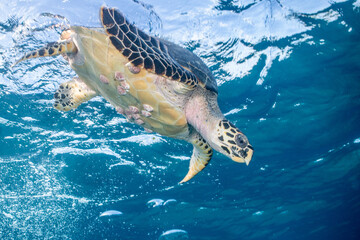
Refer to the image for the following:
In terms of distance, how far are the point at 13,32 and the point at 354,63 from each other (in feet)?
34.2

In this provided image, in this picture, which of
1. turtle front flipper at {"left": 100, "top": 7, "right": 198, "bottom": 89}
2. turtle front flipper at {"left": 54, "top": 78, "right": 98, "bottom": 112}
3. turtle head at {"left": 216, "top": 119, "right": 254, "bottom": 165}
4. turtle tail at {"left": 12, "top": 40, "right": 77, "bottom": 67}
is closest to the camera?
turtle front flipper at {"left": 100, "top": 7, "right": 198, "bottom": 89}

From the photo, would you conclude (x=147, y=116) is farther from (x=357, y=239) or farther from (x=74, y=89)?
(x=357, y=239)

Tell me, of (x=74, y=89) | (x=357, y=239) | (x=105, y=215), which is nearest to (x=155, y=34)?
(x=74, y=89)

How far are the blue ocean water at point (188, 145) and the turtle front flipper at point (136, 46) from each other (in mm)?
2678

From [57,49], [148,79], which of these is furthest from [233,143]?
[57,49]

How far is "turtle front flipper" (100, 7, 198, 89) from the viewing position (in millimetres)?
2598

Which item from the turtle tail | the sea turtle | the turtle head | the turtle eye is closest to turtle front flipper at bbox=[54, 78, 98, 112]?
the sea turtle

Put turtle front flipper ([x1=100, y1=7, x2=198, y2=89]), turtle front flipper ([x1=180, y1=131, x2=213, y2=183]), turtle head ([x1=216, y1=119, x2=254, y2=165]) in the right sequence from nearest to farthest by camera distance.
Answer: turtle front flipper ([x1=100, y1=7, x2=198, y2=89]) → turtle head ([x1=216, y1=119, x2=254, y2=165]) → turtle front flipper ([x1=180, y1=131, x2=213, y2=183])

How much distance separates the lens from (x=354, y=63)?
8.13 metres

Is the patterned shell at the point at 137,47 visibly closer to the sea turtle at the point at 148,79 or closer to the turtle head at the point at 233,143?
the sea turtle at the point at 148,79

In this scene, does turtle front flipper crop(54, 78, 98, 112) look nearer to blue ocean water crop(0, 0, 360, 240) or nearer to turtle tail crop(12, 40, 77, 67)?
blue ocean water crop(0, 0, 360, 240)

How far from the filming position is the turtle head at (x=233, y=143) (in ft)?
10.2

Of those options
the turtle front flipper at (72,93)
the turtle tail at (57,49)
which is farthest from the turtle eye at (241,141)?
the turtle front flipper at (72,93)

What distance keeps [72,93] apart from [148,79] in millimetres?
2885
